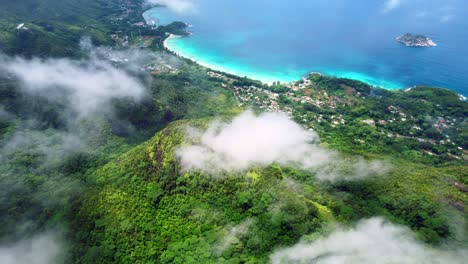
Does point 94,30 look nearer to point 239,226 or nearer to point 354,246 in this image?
point 239,226

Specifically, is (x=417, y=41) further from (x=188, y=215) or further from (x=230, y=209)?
(x=188, y=215)

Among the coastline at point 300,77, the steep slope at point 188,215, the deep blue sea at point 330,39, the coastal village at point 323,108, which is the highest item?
the deep blue sea at point 330,39

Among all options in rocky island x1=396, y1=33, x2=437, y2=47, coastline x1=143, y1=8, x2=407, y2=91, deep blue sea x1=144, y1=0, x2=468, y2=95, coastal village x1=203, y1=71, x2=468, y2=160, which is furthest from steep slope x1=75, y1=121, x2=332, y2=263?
rocky island x1=396, y1=33, x2=437, y2=47

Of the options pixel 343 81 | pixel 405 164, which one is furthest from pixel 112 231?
pixel 343 81

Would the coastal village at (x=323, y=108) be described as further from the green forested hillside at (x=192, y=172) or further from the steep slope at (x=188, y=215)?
the steep slope at (x=188, y=215)

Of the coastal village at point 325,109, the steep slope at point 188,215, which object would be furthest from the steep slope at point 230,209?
the coastal village at point 325,109

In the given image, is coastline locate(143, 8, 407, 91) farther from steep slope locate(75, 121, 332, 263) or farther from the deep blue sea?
steep slope locate(75, 121, 332, 263)
